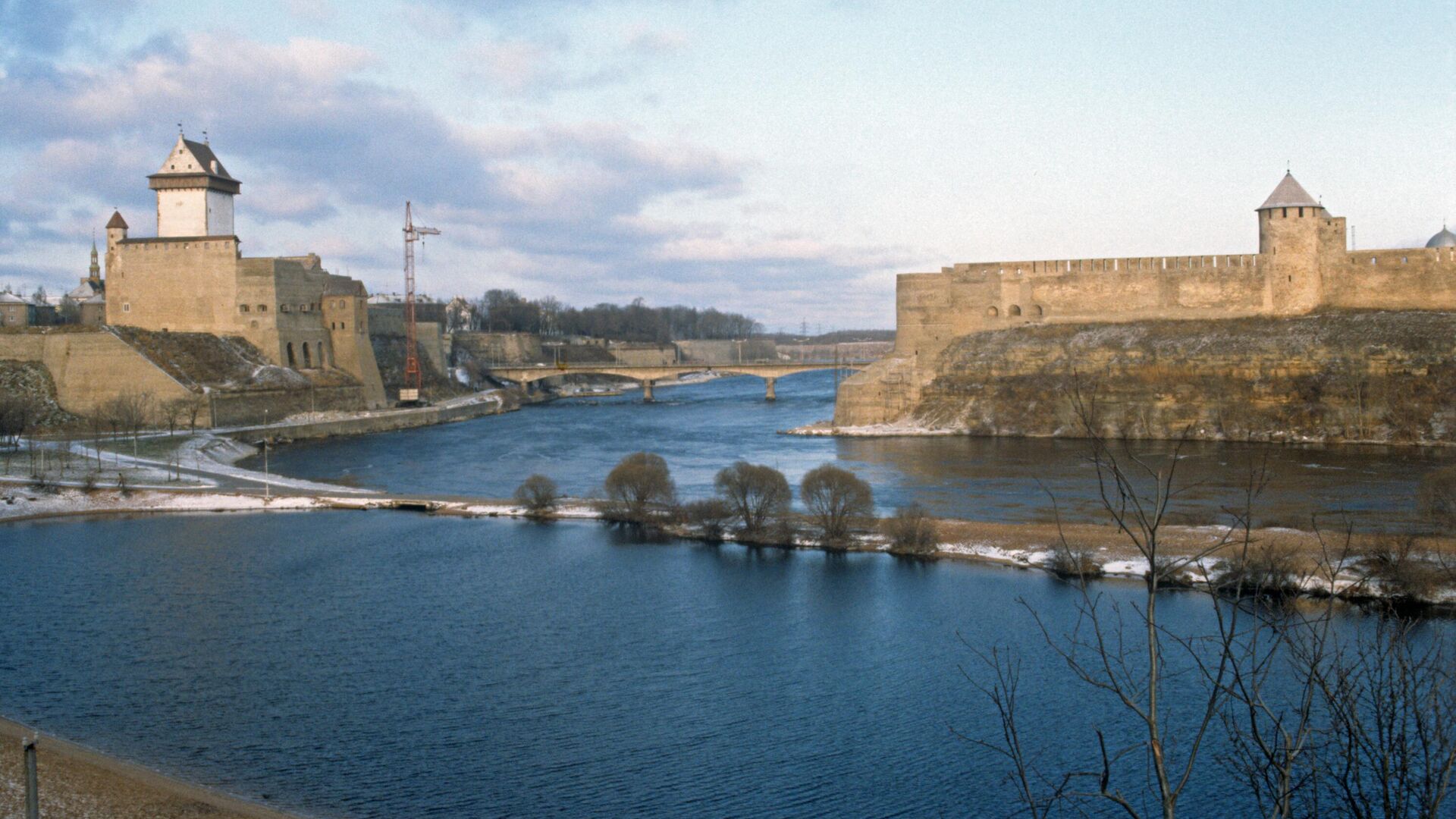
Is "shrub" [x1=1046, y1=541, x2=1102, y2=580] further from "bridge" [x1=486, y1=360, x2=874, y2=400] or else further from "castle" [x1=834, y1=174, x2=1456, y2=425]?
"bridge" [x1=486, y1=360, x2=874, y2=400]

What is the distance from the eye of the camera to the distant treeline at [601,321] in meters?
80.2

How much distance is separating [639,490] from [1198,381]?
16.0 metres

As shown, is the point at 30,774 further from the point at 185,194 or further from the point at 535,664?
the point at 185,194

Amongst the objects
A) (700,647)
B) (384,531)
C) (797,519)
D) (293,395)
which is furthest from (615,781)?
(293,395)

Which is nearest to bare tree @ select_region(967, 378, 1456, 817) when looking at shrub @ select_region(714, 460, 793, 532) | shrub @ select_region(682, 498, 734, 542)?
shrub @ select_region(714, 460, 793, 532)

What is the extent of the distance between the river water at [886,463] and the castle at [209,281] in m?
5.45

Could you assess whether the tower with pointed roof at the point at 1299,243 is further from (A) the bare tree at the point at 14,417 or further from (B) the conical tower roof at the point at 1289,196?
(A) the bare tree at the point at 14,417

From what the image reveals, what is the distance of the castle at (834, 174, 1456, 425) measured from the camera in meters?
29.8

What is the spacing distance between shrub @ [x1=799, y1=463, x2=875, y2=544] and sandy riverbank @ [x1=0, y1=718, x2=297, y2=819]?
30.5 feet

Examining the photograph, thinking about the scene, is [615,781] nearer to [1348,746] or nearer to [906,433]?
[1348,746]

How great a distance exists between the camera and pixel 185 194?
36.9 metres

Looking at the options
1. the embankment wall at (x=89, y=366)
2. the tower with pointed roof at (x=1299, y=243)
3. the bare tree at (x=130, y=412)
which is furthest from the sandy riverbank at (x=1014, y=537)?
the tower with pointed roof at (x=1299, y=243)

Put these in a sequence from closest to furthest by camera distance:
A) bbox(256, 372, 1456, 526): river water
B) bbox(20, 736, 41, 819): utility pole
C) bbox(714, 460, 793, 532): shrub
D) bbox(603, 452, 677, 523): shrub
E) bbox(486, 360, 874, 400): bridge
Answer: bbox(20, 736, 41, 819): utility pole → bbox(714, 460, 793, 532): shrub → bbox(256, 372, 1456, 526): river water → bbox(603, 452, 677, 523): shrub → bbox(486, 360, 874, 400): bridge

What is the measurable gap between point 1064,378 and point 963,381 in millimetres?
2733
